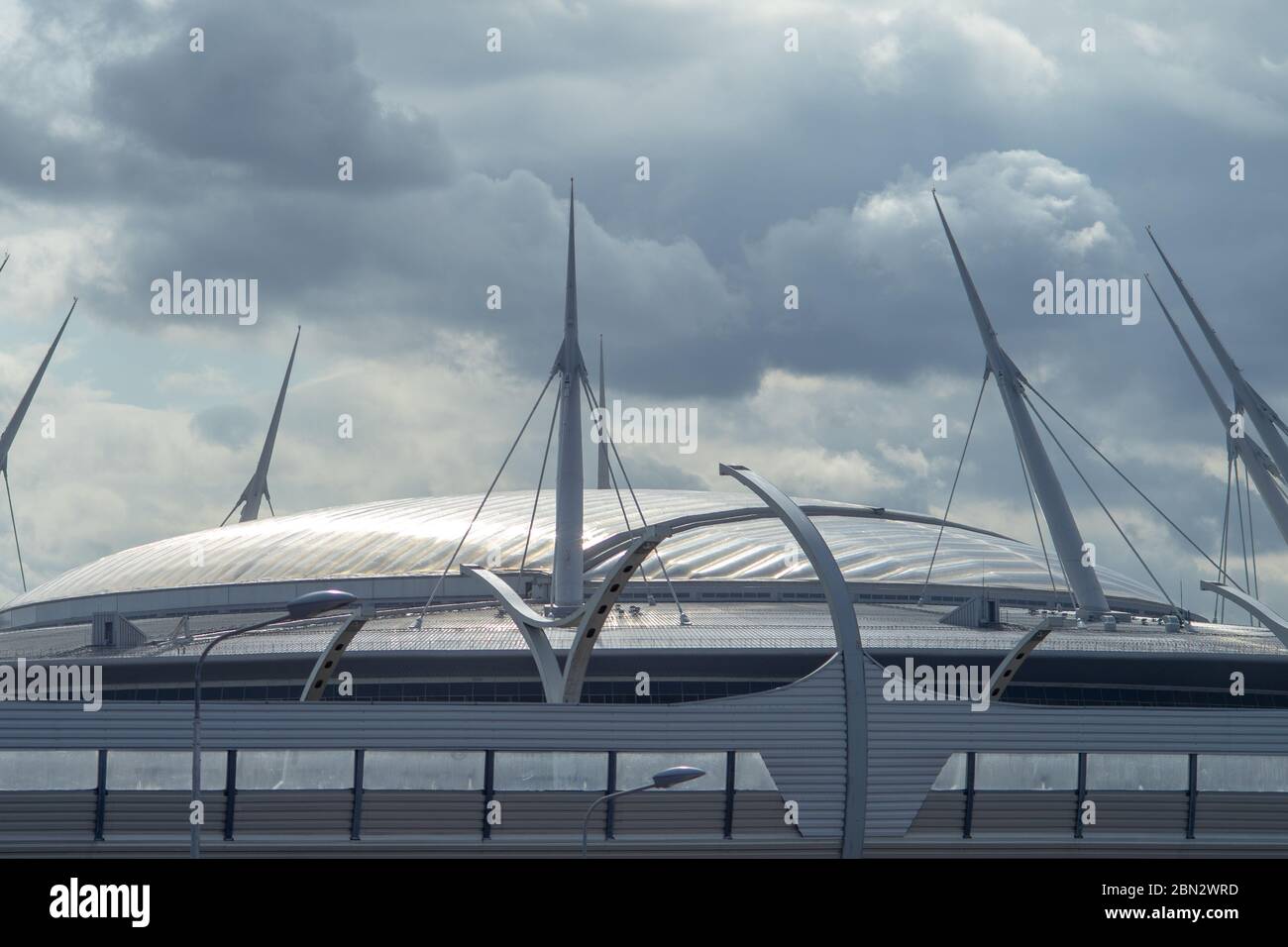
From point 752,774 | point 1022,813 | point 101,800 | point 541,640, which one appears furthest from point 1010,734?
point 101,800

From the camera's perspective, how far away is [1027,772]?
40125 mm

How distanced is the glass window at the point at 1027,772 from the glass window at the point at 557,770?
893 centimetres

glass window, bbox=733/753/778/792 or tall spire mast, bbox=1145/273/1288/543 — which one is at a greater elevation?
tall spire mast, bbox=1145/273/1288/543

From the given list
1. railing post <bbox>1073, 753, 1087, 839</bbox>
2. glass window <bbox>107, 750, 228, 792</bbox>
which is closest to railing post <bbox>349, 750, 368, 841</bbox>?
glass window <bbox>107, 750, 228, 792</bbox>

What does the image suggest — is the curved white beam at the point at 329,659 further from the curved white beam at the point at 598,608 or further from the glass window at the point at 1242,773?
the glass window at the point at 1242,773

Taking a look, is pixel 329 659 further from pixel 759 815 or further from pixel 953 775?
pixel 953 775

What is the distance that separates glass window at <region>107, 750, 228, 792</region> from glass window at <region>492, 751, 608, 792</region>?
6.29 meters

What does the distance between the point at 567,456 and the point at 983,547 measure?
2673 cm

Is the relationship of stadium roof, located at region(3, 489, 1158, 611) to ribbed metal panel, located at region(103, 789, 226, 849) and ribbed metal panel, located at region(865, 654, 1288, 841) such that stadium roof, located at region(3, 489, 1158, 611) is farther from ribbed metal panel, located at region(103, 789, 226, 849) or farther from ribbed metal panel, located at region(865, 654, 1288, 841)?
ribbed metal panel, located at region(103, 789, 226, 849)

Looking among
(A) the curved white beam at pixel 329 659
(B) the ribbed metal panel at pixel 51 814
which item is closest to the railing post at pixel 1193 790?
(A) the curved white beam at pixel 329 659

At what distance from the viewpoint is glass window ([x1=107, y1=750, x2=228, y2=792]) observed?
124 ft

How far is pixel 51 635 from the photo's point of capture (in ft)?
216

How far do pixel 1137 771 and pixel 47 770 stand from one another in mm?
25478
